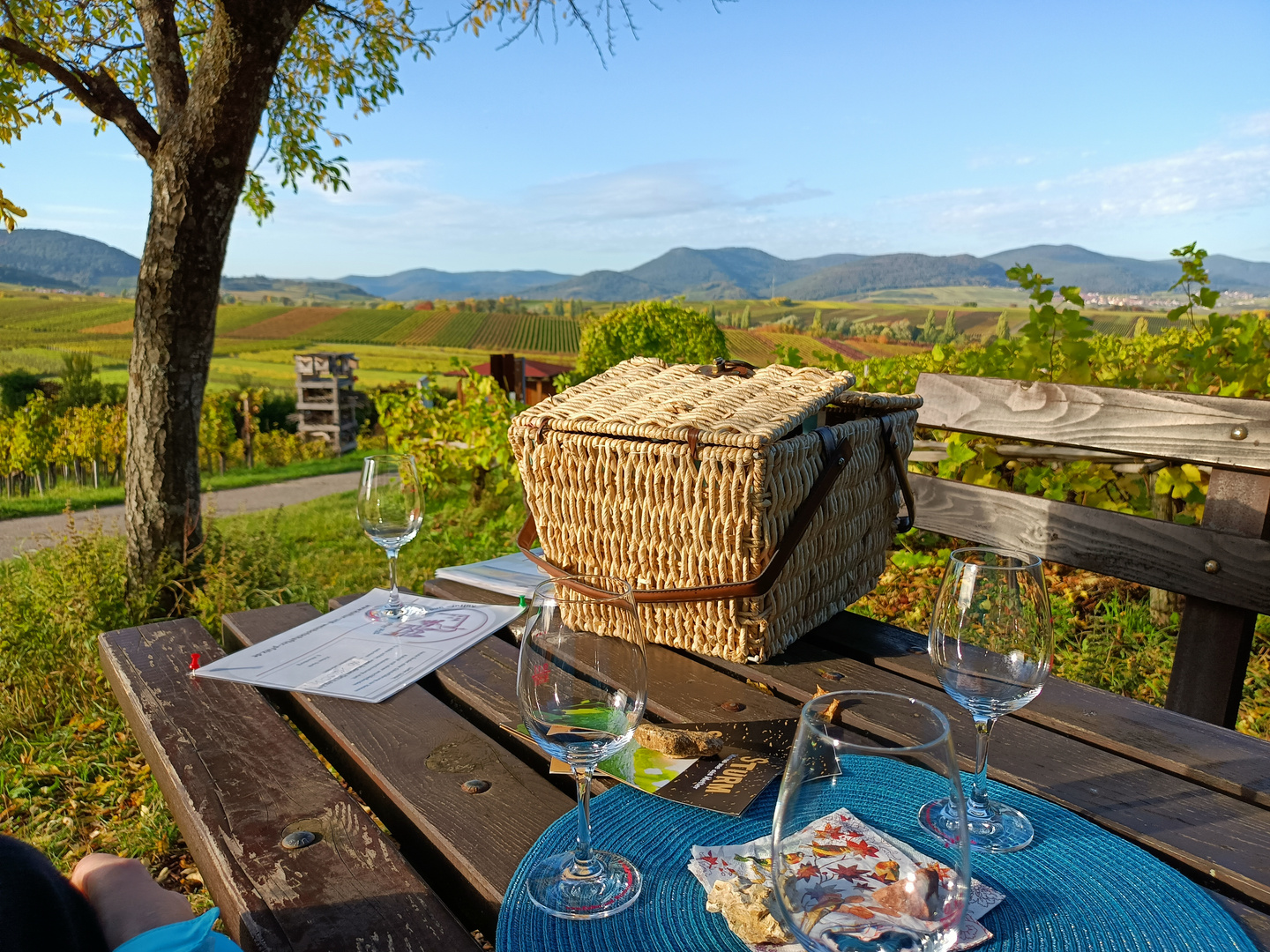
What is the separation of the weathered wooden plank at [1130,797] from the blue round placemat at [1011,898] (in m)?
0.07

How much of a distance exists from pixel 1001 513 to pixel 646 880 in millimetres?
1774

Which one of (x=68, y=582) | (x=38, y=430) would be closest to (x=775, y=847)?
(x=68, y=582)

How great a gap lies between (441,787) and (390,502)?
77 cm

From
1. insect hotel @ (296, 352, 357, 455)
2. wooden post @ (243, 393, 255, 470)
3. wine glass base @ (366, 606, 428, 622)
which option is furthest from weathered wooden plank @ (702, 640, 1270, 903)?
insect hotel @ (296, 352, 357, 455)

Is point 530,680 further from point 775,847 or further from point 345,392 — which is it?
point 345,392

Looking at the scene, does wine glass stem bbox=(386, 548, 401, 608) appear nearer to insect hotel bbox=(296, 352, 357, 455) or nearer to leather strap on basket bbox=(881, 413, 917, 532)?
leather strap on basket bbox=(881, 413, 917, 532)

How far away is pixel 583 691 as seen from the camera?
0.82m

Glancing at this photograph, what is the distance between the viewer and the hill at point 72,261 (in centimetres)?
1498

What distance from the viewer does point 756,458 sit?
1220 mm

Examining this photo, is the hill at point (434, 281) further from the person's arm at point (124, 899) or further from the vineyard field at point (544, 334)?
the person's arm at point (124, 899)

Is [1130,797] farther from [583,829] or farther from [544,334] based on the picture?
[544,334]

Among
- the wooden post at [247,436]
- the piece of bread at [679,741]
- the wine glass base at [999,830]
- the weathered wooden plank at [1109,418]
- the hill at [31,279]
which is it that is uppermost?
the hill at [31,279]

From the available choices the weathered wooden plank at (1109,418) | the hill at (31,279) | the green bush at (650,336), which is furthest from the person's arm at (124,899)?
the hill at (31,279)

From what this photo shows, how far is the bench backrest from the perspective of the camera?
1.74m
